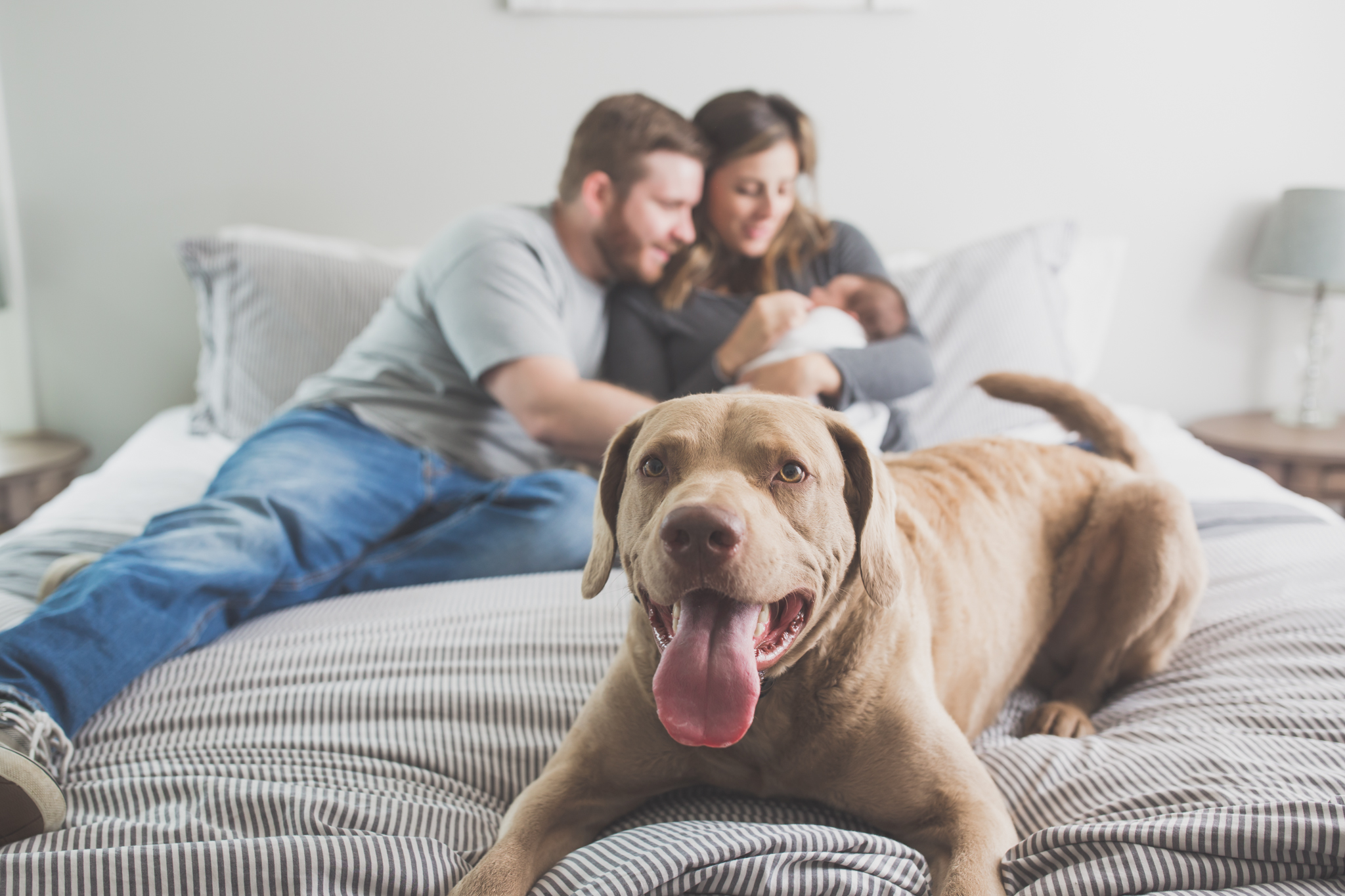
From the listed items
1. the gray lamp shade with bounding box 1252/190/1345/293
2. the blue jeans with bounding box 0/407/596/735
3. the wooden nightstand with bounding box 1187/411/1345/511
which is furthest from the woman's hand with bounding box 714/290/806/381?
the gray lamp shade with bounding box 1252/190/1345/293

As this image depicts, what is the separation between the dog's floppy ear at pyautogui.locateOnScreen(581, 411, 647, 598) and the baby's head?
1428 mm

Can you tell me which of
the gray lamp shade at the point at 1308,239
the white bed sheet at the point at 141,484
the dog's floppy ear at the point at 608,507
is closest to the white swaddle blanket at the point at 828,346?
the dog's floppy ear at the point at 608,507

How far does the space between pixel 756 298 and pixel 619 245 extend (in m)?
0.39

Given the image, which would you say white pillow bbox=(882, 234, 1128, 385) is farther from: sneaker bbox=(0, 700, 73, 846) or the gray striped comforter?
sneaker bbox=(0, 700, 73, 846)

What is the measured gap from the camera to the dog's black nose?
0.89 metres

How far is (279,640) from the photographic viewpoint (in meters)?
1.56

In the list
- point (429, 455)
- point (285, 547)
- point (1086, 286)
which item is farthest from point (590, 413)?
point (1086, 286)

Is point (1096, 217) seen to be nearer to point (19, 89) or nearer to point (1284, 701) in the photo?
point (1284, 701)

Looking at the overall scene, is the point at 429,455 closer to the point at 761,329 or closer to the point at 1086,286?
the point at 761,329

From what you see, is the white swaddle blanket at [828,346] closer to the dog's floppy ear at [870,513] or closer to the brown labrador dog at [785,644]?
the brown labrador dog at [785,644]

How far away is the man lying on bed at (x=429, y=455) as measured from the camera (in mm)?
1402

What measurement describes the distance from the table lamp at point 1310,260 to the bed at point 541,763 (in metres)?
1.54

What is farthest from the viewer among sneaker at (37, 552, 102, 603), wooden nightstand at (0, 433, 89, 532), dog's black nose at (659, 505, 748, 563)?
wooden nightstand at (0, 433, 89, 532)

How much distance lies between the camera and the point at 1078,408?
1.74 m
